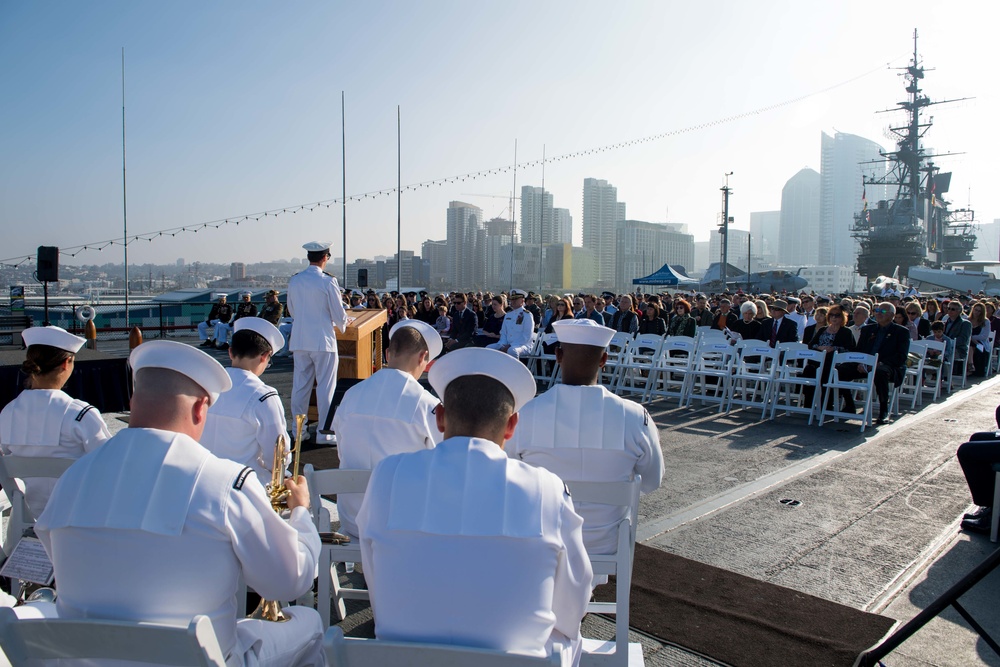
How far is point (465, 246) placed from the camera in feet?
254

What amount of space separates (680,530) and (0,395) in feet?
26.4

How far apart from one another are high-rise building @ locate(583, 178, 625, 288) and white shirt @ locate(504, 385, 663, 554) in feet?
315

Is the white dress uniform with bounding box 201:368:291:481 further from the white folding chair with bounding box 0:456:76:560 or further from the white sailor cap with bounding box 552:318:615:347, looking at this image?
the white sailor cap with bounding box 552:318:615:347

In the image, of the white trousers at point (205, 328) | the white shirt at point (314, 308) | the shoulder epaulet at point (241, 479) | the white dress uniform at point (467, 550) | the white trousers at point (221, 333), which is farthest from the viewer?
the white trousers at point (205, 328)

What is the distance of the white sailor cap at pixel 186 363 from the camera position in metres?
2.28

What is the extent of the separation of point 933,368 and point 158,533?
42.1ft

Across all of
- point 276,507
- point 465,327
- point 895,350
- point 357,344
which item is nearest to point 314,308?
point 357,344

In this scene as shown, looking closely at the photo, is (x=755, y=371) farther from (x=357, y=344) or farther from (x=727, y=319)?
(x=357, y=344)

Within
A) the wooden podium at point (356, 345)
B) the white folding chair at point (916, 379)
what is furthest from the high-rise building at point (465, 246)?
the wooden podium at point (356, 345)

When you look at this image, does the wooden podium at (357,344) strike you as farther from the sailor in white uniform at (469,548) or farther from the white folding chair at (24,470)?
the sailor in white uniform at (469,548)

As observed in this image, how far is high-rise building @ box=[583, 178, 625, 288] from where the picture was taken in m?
99.8

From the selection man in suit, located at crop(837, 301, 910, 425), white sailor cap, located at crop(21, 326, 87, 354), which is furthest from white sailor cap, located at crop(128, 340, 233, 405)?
man in suit, located at crop(837, 301, 910, 425)

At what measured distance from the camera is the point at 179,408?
2258mm

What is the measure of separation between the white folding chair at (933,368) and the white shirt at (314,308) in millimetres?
8876
